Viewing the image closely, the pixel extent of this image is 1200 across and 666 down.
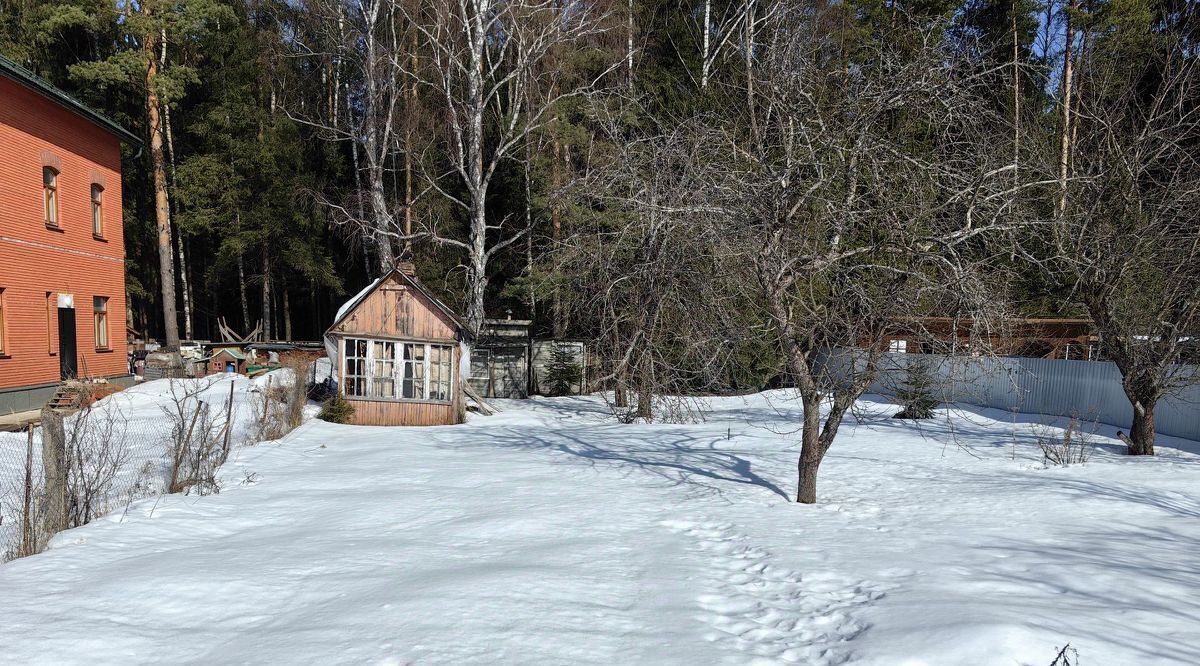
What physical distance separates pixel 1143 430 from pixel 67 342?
25214 millimetres

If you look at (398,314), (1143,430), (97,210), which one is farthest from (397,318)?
(1143,430)

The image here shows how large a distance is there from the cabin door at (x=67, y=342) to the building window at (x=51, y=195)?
6.75 feet

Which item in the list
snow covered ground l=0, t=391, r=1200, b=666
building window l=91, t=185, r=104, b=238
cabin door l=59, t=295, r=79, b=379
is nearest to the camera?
snow covered ground l=0, t=391, r=1200, b=666

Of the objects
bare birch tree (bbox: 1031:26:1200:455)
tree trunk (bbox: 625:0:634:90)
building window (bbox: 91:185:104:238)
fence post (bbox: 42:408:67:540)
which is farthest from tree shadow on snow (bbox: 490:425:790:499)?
building window (bbox: 91:185:104:238)

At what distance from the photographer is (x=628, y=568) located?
7.51 m

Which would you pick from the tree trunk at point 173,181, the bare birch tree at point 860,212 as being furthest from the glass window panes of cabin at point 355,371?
the tree trunk at point 173,181

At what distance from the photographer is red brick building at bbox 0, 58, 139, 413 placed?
59.5ft

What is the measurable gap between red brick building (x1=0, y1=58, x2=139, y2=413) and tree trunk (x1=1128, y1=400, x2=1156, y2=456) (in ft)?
78.5

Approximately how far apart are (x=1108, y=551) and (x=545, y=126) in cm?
1904

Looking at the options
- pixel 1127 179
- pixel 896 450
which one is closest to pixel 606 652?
pixel 896 450

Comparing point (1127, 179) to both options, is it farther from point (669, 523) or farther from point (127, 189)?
point (127, 189)

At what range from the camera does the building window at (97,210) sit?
22438 millimetres

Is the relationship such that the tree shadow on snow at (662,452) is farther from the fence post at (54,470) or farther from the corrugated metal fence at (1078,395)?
the fence post at (54,470)

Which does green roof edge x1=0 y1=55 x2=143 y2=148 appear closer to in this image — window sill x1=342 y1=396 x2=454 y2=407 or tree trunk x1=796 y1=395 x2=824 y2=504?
window sill x1=342 y1=396 x2=454 y2=407
